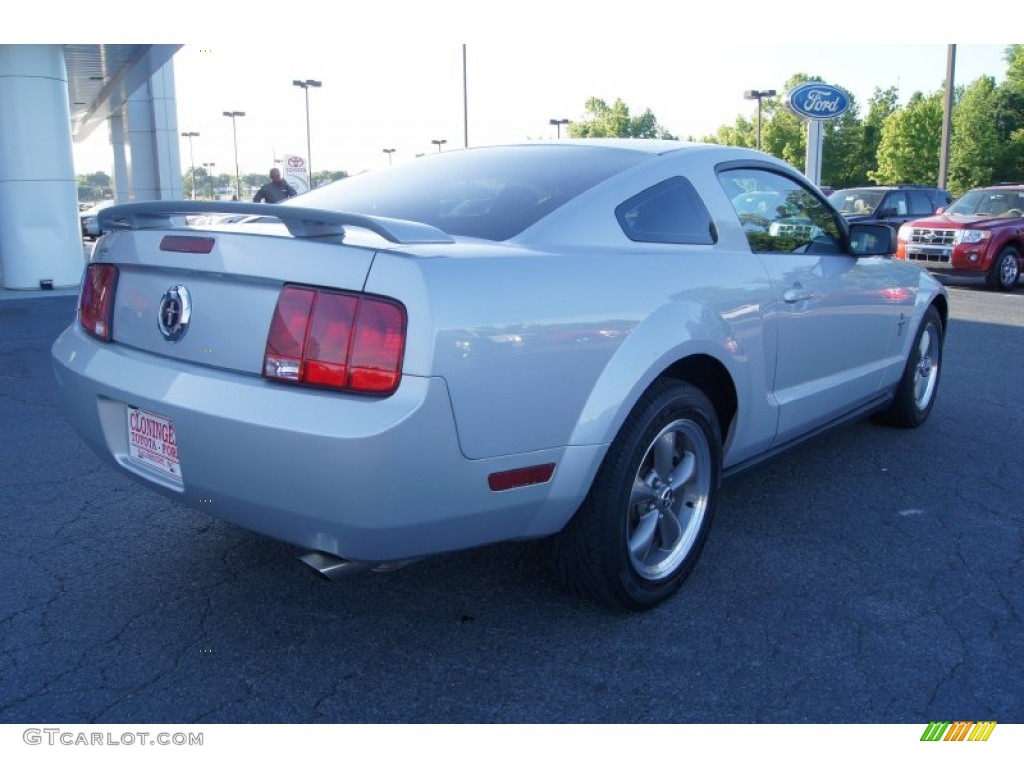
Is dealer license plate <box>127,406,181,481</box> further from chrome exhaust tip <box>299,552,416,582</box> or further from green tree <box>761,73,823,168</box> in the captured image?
green tree <box>761,73,823,168</box>

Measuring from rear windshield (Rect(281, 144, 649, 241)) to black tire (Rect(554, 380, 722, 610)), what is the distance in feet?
2.39

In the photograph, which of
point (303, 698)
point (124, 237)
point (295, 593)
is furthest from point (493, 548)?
point (124, 237)

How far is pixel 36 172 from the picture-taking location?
12.8 m

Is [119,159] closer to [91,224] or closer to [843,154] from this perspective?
[91,224]

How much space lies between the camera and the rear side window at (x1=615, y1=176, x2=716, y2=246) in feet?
9.94

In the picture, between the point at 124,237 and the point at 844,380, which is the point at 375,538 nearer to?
the point at 124,237

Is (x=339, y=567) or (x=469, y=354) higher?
(x=469, y=354)

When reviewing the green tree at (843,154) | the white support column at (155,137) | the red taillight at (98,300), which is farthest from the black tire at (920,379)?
the green tree at (843,154)

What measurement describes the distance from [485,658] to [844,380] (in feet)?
7.54

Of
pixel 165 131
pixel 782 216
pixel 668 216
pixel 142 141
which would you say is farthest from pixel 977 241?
pixel 142 141

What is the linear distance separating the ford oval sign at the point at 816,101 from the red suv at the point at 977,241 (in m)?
6.16

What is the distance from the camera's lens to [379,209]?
3.24 m

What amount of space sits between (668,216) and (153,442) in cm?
185

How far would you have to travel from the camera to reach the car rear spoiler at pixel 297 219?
236 cm
